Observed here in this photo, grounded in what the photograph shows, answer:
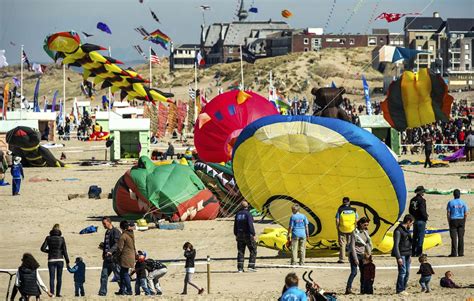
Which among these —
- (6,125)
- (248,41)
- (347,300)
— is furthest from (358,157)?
(248,41)

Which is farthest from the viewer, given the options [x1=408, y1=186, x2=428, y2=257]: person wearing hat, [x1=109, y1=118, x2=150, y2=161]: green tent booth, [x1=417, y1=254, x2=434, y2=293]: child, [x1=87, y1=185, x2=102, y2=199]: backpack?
[x1=109, y1=118, x2=150, y2=161]: green tent booth

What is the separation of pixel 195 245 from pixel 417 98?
13.5 meters

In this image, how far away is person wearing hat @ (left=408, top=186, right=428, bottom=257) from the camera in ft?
57.0

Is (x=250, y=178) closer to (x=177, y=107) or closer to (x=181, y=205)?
(x=181, y=205)

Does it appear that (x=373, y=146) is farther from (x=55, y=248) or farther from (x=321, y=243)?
(x=55, y=248)

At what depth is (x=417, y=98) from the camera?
31547mm

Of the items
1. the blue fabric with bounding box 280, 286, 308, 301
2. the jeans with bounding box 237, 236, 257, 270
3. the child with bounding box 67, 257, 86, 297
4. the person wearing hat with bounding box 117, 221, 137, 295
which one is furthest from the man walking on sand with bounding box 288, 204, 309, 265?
the blue fabric with bounding box 280, 286, 308, 301

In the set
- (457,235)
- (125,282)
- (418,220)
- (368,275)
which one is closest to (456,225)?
(457,235)

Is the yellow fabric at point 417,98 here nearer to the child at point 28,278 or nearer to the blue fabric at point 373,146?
the blue fabric at point 373,146

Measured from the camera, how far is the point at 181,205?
72.6ft

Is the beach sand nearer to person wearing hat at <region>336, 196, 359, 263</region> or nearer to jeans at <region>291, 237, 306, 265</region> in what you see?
jeans at <region>291, 237, 306, 265</region>

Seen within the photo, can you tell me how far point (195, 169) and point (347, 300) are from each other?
383 inches

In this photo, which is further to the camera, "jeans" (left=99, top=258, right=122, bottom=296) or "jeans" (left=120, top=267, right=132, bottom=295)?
"jeans" (left=99, top=258, right=122, bottom=296)

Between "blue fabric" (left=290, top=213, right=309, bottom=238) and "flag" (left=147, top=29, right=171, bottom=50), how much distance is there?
4866 centimetres
